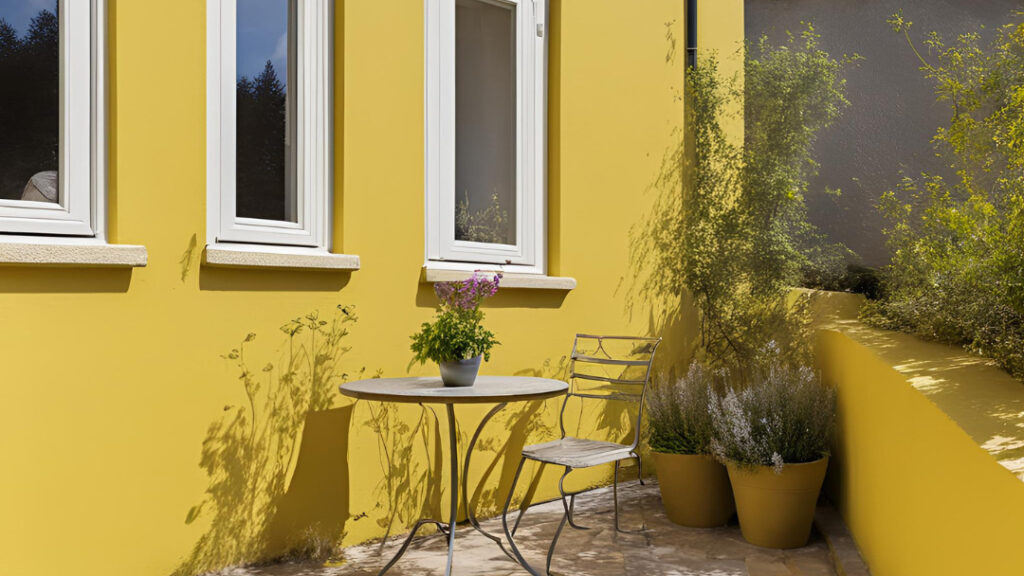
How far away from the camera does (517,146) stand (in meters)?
4.87

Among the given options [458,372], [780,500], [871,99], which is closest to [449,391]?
[458,372]

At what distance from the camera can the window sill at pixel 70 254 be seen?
290 centimetres

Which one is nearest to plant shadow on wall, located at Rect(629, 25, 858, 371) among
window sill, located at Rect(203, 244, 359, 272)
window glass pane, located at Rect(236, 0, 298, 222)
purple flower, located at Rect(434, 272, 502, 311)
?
purple flower, located at Rect(434, 272, 502, 311)

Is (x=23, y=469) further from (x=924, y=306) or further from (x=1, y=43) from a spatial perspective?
(x=924, y=306)

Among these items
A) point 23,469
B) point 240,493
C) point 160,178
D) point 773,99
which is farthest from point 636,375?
point 23,469

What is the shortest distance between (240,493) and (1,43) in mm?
1952

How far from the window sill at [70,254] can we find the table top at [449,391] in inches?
36.8

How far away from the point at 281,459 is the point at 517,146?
221cm

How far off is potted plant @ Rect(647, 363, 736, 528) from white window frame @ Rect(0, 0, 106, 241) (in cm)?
287

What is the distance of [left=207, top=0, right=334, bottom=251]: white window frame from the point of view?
356 centimetres

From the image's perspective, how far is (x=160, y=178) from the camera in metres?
3.33

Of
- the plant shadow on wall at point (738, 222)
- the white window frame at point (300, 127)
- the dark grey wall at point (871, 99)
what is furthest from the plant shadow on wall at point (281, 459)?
the dark grey wall at point (871, 99)

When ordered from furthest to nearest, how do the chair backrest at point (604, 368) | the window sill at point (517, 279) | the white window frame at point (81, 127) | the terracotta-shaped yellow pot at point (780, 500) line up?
the chair backrest at point (604, 368) < the window sill at point (517, 279) < the terracotta-shaped yellow pot at point (780, 500) < the white window frame at point (81, 127)

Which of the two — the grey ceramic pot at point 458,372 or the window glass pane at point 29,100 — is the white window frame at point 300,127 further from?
the grey ceramic pot at point 458,372
